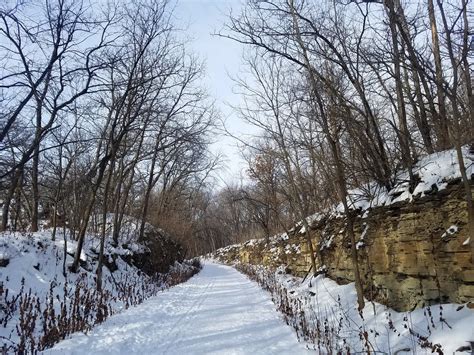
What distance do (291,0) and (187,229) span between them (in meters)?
21.4

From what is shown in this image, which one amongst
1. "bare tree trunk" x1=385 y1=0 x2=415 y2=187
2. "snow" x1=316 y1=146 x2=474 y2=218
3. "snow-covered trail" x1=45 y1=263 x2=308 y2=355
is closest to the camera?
"snow-covered trail" x1=45 y1=263 x2=308 y2=355

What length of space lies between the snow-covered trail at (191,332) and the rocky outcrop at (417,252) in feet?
6.61

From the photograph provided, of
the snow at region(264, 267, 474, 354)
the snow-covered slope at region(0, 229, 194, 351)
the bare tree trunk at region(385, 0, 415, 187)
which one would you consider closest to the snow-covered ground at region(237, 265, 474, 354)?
the snow at region(264, 267, 474, 354)

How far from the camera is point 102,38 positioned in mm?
9969

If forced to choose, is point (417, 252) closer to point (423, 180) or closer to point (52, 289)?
point (423, 180)

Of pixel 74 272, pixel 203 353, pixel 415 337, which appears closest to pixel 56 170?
pixel 74 272

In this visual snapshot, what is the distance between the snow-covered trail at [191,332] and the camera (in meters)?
5.60

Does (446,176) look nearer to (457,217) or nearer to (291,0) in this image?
(457,217)

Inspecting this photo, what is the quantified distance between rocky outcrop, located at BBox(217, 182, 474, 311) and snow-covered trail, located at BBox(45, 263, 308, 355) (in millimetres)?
2014

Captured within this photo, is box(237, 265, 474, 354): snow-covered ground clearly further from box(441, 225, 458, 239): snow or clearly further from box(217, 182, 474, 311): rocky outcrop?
box(441, 225, 458, 239): snow

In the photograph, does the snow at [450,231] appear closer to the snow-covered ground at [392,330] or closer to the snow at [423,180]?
the snow at [423,180]

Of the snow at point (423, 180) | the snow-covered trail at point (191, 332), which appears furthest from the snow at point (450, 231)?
the snow-covered trail at point (191, 332)

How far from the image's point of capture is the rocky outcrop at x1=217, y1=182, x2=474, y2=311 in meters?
5.28

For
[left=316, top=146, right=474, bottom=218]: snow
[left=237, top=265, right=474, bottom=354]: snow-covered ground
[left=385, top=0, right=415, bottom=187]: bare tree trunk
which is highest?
[left=385, top=0, right=415, bottom=187]: bare tree trunk
